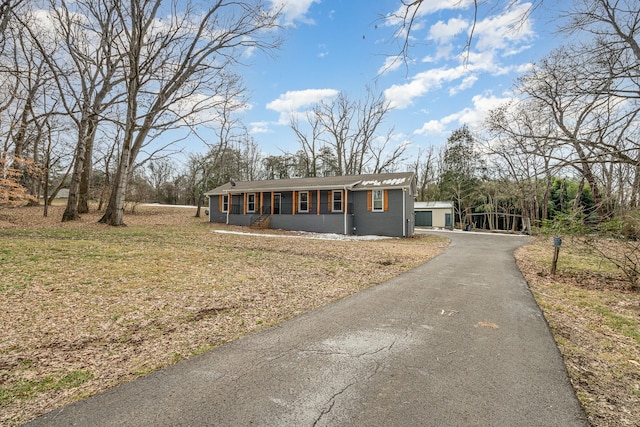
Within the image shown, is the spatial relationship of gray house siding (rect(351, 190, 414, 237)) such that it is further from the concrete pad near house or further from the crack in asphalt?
the crack in asphalt

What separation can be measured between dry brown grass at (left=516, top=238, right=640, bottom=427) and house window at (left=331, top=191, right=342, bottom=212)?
41.4 ft

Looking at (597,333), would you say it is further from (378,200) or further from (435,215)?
(435,215)

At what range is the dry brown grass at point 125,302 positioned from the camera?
308 cm

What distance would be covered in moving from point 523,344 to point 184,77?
17031mm

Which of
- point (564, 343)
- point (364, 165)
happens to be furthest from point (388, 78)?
point (364, 165)

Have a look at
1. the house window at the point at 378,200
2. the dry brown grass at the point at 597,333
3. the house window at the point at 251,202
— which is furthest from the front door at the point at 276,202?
the dry brown grass at the point at 597,333

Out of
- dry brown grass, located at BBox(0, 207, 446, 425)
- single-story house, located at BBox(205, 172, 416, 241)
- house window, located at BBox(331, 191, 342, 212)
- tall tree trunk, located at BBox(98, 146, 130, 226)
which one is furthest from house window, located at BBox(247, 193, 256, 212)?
dry brown grass, located at BBox(0, 207, 446, 425)

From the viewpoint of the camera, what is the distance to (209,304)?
5371 mm

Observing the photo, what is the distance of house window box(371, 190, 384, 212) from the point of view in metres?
20.5

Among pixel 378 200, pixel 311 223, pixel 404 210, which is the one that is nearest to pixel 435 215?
pixel 404 210

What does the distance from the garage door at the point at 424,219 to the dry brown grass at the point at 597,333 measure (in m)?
23.2

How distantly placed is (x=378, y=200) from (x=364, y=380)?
18.1 meters

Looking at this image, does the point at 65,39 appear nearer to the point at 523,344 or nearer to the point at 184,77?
the point at 184,77

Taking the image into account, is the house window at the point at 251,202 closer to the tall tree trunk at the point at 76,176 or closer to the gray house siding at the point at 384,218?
the gray house siding at the point at 384,218
